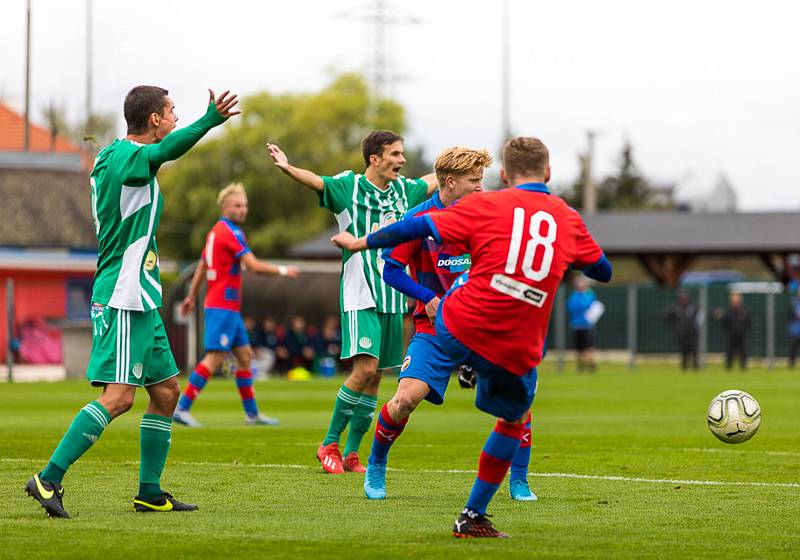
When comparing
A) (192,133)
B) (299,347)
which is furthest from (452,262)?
(299,347)

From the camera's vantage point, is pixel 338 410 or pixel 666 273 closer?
Result: pixel 338 410

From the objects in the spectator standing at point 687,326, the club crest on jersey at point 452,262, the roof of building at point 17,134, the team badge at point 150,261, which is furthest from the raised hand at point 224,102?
the roof of building at point 17,134

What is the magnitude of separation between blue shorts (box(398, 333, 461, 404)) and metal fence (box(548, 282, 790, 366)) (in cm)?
2842

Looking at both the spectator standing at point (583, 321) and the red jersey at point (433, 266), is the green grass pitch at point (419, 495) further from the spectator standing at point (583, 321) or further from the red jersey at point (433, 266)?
the spectator standing at point (583, 321)

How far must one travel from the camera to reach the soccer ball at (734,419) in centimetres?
980

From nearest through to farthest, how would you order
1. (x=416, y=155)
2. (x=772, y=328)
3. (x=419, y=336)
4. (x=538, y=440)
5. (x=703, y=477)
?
(x=419, y=336), (x=703, y=477), (x=538, y=440), (x=772, y=328), (x=416, y=155)

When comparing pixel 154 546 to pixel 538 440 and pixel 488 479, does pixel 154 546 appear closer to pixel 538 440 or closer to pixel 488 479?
pixel 488 479

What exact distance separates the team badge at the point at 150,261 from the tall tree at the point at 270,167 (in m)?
60.4

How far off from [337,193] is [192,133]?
2.99 metres

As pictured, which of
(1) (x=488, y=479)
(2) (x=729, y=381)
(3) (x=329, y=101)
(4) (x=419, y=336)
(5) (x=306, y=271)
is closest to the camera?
(1) (x=488, y=479)

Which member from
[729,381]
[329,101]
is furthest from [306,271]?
[329,101]

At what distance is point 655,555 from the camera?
623 cm

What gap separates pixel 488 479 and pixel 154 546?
1.57 meters

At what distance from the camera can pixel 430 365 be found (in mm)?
8141
